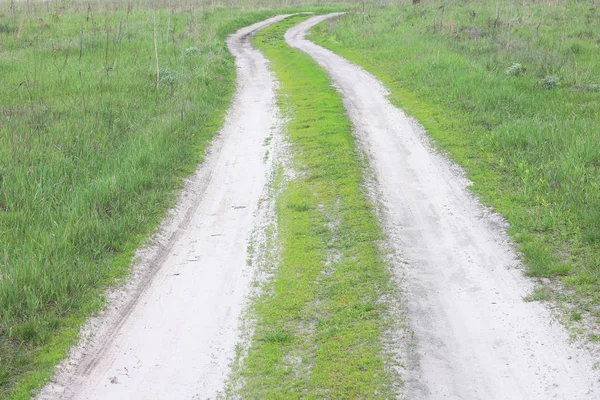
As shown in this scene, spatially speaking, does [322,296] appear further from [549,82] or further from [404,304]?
[549,82]

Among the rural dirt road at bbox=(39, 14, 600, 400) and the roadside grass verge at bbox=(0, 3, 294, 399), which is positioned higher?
the roadside grass verge at bbox=(0, 3, 294, 399)

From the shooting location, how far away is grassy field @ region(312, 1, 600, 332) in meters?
8.38

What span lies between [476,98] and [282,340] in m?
11.3

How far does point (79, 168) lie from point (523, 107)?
10766 millimetres

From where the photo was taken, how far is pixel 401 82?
1952 cm

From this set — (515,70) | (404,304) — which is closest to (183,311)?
Answer: (404,304)

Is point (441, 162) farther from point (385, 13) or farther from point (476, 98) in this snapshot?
point (385, 13)

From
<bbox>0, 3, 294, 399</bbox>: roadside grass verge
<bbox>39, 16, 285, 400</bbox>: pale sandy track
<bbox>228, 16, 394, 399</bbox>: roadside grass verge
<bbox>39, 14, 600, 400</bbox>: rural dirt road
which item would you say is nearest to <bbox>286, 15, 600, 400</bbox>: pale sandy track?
<bbox>39, 14, 600, 400</bbox>: rural dirt road

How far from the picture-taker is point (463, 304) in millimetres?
7102

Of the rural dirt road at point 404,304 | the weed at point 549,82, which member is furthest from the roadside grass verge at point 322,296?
the weed at point 549,82

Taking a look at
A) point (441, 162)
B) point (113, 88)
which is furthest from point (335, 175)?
point (113, 88)

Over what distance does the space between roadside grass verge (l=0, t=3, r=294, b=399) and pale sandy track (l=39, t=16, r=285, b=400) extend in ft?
1.06

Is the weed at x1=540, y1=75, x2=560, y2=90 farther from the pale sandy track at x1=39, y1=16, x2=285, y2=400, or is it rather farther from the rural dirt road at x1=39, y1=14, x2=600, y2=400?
the pale sandy track at x1=39, y1=16, x2=285, y2=400

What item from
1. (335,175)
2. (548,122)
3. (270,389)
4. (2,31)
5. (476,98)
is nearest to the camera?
(270,389)
